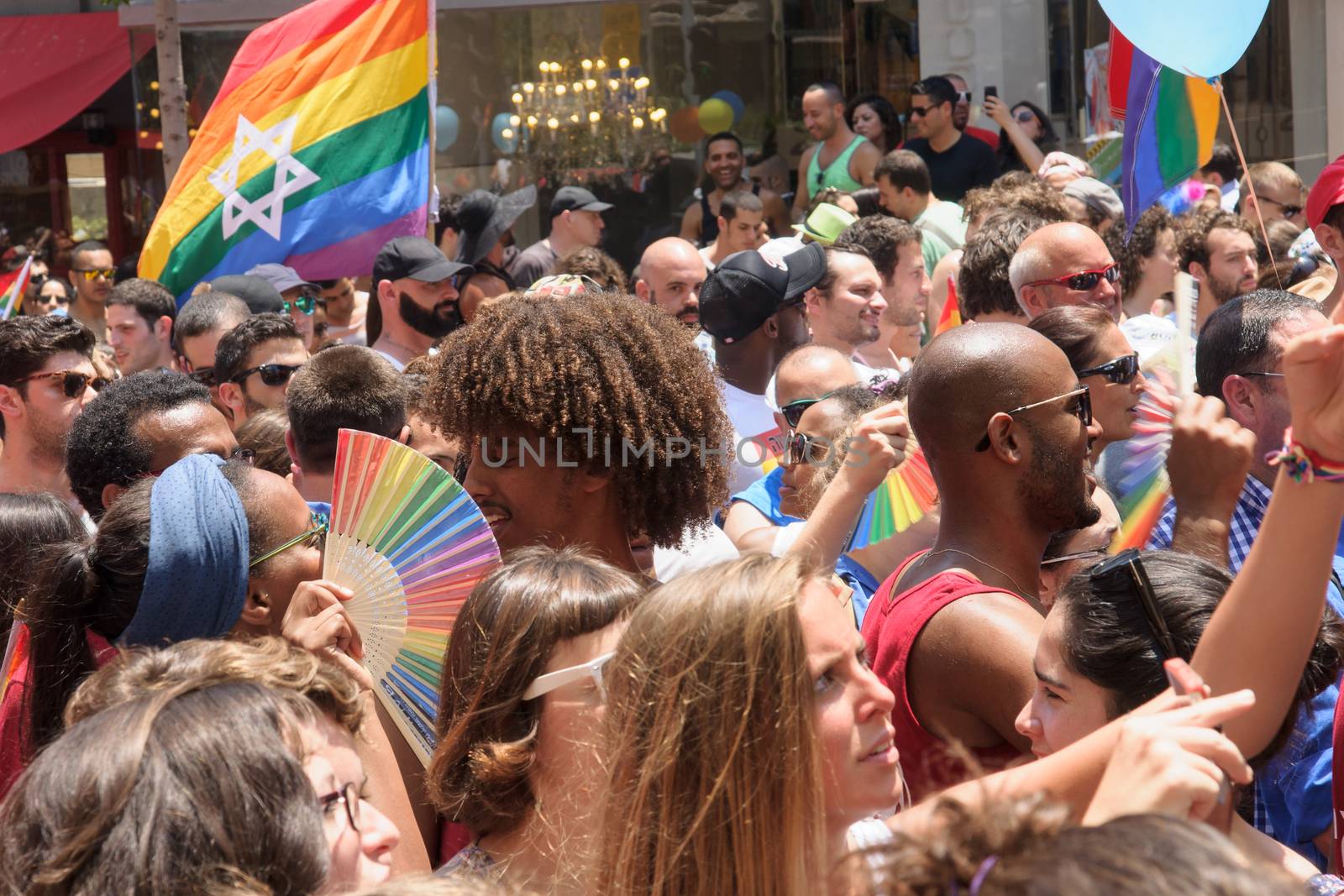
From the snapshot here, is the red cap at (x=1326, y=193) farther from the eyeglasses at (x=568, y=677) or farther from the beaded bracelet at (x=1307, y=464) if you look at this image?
the eyeglasses at (x=568, y=677)

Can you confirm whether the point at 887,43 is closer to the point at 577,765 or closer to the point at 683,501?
the point at 683,501

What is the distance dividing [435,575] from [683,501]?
56 cm

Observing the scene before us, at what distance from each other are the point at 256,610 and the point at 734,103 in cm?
1232

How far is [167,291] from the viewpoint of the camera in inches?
276

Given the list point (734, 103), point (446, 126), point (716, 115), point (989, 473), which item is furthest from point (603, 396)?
point (734, 103)

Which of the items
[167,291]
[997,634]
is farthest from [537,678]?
[167,291]

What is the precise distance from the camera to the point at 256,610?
9.76 feet

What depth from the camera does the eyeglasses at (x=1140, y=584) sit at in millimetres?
2338

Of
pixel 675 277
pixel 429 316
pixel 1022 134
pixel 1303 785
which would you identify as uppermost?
pixel 1022 134

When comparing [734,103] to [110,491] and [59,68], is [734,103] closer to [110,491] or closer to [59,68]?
[59,68]

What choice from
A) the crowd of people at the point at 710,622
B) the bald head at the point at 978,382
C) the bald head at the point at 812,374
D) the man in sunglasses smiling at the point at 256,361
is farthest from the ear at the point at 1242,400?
the man in sunglasses smiling at the point at 256,361

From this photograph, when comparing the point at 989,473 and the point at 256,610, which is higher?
the point at 989,473

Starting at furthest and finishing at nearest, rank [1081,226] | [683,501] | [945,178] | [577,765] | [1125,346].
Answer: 1. [945,178]
2. [1081,226]
3. [1125,346]
4. [683,501]
5. [577,765]

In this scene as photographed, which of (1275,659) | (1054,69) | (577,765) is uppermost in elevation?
(1054,69)
